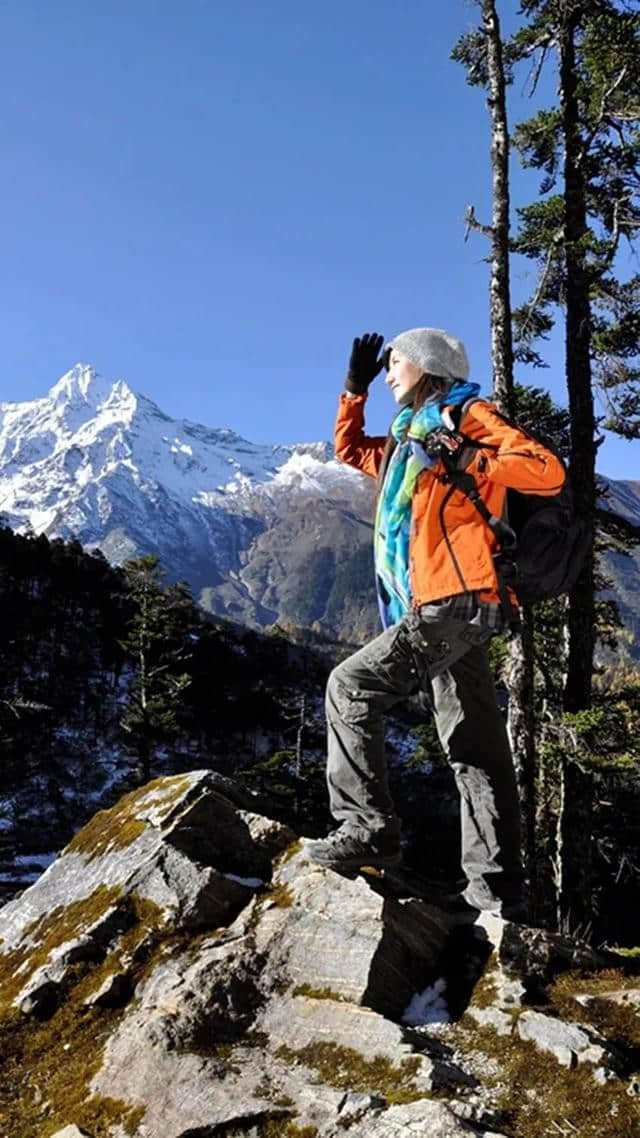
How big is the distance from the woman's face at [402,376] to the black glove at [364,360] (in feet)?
1.17

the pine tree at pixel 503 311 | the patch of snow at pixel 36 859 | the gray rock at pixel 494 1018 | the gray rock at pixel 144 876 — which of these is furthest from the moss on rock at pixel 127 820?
the patch of snow at pixel 36 859

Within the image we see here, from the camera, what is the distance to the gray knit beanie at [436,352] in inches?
163

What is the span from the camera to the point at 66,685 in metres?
51.8

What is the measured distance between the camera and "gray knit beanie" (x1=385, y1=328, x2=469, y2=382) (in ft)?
13.5

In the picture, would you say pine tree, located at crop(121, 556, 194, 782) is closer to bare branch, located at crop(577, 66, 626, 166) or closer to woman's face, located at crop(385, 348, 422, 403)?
bare branch, located at crop(577, 66, 626, 166)

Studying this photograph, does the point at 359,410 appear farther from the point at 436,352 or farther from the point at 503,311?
the point at 503,311

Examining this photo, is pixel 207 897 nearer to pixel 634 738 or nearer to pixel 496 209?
pixel 634 738

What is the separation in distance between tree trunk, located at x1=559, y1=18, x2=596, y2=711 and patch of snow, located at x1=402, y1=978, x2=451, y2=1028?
708cm

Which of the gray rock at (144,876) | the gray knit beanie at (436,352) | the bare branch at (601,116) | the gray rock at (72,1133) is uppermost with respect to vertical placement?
the bare branch at (601,116)

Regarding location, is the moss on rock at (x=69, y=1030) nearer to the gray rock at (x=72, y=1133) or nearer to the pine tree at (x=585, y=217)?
the gray rock at (x=72, y=1133)

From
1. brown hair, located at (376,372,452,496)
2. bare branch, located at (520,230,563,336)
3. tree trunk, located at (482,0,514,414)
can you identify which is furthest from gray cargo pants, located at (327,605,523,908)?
bare branch, located at (520,230,563,336)

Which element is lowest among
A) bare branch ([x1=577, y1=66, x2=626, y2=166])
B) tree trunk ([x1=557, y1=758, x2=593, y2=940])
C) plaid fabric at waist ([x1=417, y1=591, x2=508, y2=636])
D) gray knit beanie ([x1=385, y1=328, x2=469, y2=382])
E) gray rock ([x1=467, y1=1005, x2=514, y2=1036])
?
tree trunk ([x1=557, y1=758, x2=593, y2=940])

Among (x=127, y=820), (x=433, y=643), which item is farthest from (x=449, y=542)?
(x=127, y=820)

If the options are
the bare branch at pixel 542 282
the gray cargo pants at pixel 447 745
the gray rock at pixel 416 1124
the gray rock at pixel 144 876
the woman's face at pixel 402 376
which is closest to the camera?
the gray rock at pixel 416 1124
